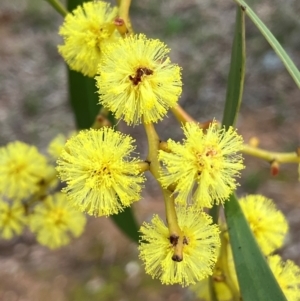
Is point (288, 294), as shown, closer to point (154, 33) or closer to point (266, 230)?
point (266, 230)

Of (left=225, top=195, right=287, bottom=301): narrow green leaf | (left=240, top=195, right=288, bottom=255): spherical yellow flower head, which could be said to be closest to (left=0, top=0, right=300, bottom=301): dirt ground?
(left=240, top=195, right=288, bottom=255): spherical yellow flower head

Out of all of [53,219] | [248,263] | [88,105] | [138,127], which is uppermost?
[138,127]

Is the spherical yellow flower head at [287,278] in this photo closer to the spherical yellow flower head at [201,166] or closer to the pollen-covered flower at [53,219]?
the spherical yellow flower head at [201,166]

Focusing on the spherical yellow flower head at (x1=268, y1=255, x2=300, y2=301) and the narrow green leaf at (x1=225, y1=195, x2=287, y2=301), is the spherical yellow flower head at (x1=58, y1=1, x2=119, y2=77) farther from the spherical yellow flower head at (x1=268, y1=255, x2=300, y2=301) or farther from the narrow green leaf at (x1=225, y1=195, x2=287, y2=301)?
the spherical yellow flower head at (x1=268, y1=255, x2=300, y2=301)

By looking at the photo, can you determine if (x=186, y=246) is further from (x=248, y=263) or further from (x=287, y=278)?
(x=287, y=278)

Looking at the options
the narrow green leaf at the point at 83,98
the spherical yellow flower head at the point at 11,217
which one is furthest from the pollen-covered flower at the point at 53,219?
the narrow green leaf at the point at 83,98

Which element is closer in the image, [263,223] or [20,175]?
[263,223]

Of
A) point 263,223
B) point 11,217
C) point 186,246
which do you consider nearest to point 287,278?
point 263,223
